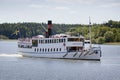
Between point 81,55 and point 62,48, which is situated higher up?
point 62,48

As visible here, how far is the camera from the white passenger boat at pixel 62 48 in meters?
109

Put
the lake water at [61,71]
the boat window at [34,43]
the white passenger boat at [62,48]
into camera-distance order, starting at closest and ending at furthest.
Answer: the lake water at [61,71]
the white passenger boat at [62,48]
the boat window at [34,43]

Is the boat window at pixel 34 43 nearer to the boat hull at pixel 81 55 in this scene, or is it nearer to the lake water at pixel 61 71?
the boat hull at pixel 81 55

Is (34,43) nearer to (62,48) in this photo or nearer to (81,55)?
(62,48)

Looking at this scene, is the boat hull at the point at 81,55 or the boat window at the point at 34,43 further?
the boat window at the point at 34,43

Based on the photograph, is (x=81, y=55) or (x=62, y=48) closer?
(x=81, y=55)

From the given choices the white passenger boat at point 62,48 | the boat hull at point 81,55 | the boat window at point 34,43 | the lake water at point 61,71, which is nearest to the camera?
the lake water at point 61,71

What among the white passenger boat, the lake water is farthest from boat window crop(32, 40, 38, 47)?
the lake water

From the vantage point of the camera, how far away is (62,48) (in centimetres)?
11181

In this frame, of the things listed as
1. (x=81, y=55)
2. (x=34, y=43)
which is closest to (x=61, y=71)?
(x=81, y=55)

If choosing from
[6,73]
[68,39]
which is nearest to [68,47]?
[68,39]

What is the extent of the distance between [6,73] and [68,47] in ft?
89.4

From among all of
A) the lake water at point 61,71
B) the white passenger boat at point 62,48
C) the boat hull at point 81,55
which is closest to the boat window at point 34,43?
the white passenger boat at point 62,48

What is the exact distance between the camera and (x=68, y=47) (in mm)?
110438
